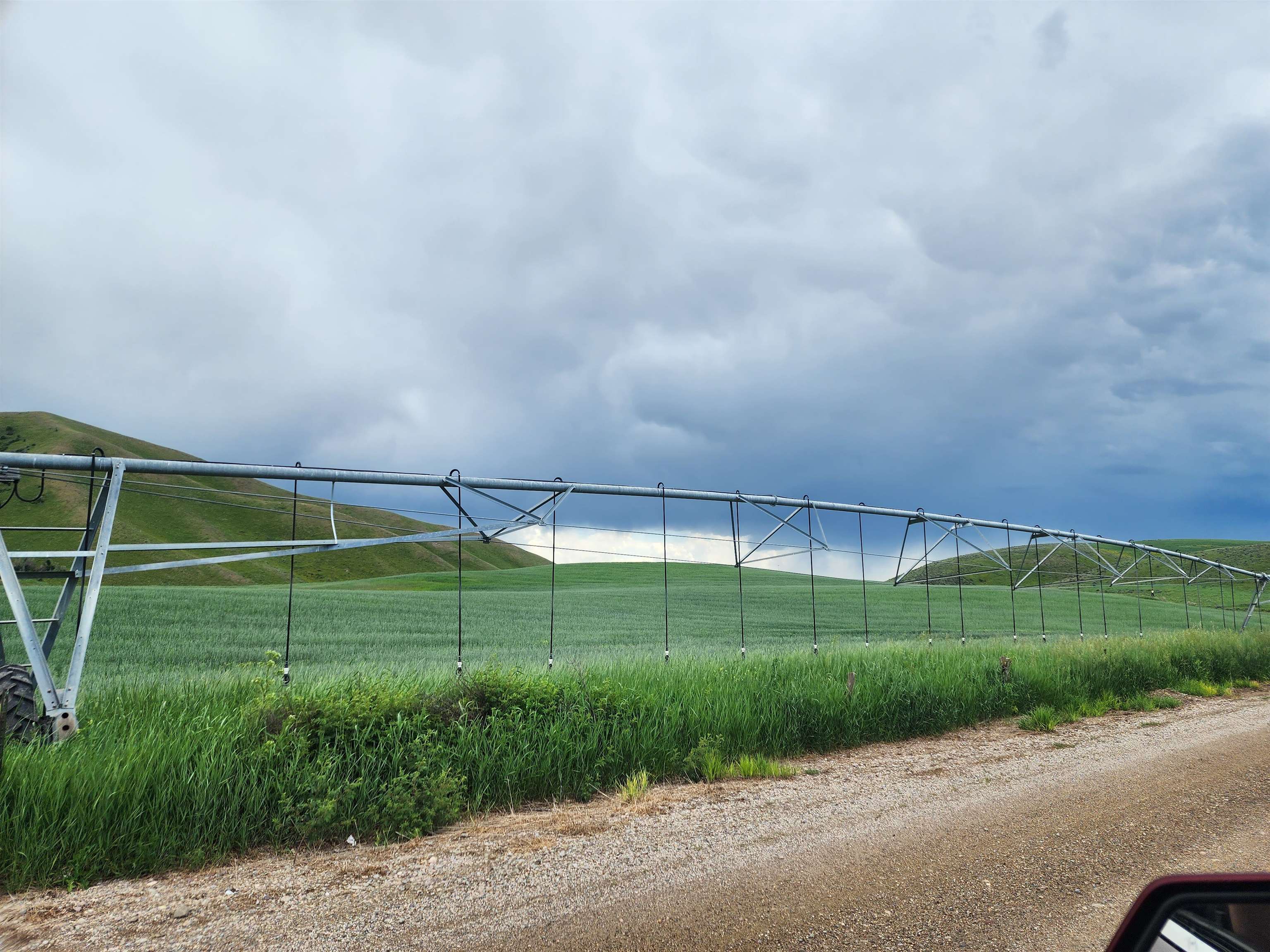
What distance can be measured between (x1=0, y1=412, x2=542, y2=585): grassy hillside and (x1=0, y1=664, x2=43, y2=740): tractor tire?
53067mm

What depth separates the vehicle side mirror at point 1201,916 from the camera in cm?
153

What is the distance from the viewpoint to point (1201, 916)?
5.39 feet

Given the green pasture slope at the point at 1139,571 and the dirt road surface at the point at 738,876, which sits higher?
the green pasture slope at the point at 1139,571

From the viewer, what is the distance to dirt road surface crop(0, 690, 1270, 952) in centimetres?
460

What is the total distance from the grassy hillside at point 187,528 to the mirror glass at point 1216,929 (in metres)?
61.8

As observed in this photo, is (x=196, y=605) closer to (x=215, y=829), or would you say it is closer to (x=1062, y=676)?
(x=215, y=829)

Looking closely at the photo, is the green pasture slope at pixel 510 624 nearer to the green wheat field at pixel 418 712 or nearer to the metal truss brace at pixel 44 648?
the green wheat field at pixel 418 712

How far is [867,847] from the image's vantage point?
6008mm

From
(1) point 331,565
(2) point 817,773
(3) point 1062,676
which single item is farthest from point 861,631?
(1) point 331,565

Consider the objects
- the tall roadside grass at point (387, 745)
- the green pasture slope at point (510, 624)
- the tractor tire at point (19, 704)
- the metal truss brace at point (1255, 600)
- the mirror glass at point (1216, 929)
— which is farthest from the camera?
the metal truss brace at point (1255, 600)

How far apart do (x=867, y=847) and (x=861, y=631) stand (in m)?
22.9

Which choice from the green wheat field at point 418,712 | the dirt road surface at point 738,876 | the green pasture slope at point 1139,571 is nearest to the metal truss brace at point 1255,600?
the green pasture slope at point 1139,571

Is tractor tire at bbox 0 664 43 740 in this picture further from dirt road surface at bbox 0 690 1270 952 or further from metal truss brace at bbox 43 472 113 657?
dirt road surface at bbox 0 690 1270 952

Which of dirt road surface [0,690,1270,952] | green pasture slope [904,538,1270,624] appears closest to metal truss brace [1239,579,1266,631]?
green pasture slope [904,538,1270,624]
